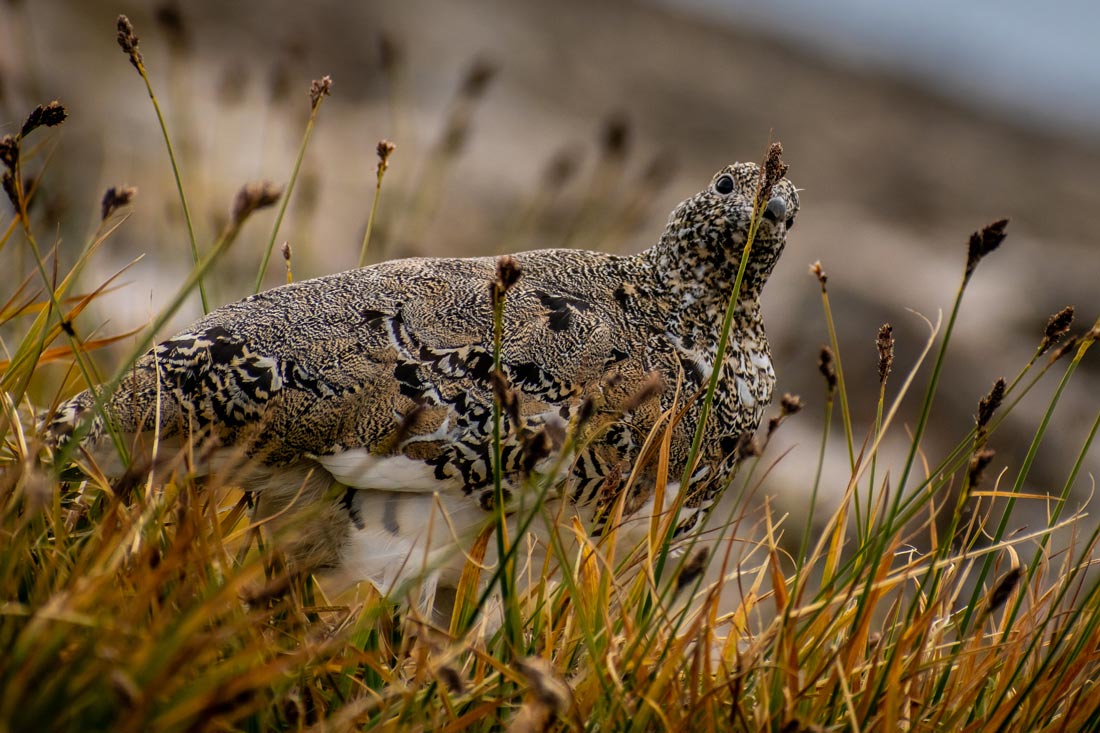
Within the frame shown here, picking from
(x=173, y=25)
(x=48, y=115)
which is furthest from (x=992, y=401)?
(x=173, y=25)

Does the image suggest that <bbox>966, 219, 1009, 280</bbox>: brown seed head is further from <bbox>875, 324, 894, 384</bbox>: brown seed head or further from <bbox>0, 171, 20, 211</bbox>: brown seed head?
<bbox>0, 171, 20, 211</bbox>: brown seed head

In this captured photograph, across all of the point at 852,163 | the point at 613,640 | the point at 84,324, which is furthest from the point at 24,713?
the point at 852,163

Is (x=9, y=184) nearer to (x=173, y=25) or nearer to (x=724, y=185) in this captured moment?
(x=173, y=25)

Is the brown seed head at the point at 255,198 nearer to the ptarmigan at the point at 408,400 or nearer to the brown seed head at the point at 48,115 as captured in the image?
the brown seed head at the point at 48,115

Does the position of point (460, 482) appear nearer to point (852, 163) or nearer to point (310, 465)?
point (310, 465)

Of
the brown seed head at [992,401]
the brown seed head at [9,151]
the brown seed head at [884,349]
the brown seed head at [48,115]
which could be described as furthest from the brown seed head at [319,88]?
the brown seed head at [992,401]
